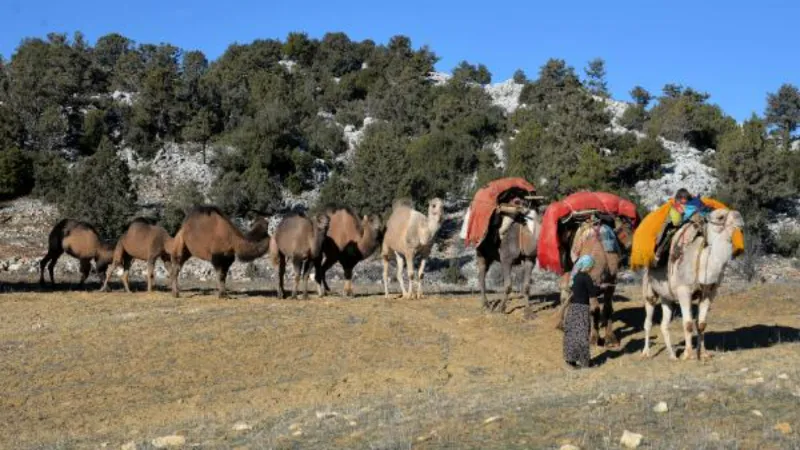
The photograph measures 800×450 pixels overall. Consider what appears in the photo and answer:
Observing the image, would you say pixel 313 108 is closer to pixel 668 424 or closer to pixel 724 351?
pixel 724 351

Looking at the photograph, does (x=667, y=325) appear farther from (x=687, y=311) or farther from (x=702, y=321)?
(x=702, y=321)

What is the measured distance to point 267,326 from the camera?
17812 mm

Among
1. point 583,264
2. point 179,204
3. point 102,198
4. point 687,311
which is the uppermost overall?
point 179,204

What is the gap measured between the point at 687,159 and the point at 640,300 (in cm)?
4448

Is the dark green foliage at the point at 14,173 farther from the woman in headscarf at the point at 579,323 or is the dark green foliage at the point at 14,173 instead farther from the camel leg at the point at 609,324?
the woman in headscarf at the point at 579,323

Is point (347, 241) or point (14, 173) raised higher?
point (14, 173)

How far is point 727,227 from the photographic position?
1323 cm

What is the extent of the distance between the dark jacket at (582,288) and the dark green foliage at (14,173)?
4713 centimetres

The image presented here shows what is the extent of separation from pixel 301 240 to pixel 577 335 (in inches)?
A: 359

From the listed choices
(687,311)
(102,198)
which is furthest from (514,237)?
(102,198)

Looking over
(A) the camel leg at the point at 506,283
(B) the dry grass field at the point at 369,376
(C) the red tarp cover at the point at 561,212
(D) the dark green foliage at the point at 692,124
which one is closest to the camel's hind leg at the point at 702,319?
(B) the dry grass field at the point at 369,376

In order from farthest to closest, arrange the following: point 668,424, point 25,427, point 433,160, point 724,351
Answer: point 433,160 < point 724,351 < point 25,427 < point 668,424

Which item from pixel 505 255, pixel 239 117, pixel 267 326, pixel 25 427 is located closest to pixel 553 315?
pixel 505 255

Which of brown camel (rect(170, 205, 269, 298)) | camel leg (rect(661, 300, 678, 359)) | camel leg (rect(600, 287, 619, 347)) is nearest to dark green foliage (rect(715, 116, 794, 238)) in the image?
brown camel (rect(170, 205, 269, 298))
